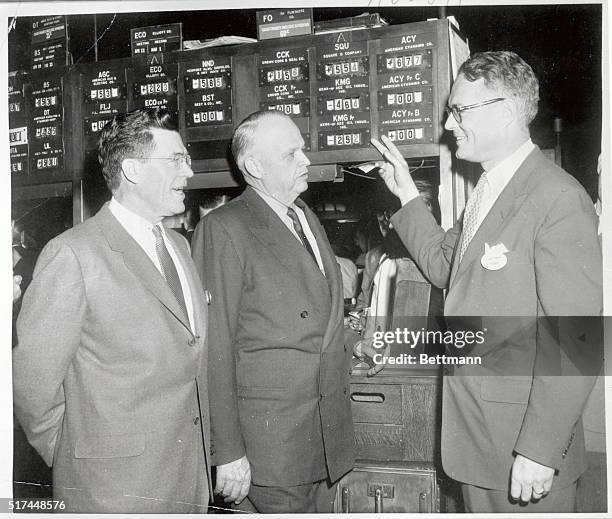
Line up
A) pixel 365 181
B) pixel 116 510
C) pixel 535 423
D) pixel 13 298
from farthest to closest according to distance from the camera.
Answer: pixel 365 181
pixel 13 298
pixel 116 510
pixel 535 423

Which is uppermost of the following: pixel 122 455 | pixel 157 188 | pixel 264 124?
pixel 264 124

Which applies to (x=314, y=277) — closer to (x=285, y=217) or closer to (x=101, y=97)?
(x=285, y=217)

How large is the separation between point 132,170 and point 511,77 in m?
1.08

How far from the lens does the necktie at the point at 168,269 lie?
1.51m

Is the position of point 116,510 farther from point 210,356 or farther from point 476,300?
point 476,300

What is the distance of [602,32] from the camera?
5.60ft

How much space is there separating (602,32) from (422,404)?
129 cm

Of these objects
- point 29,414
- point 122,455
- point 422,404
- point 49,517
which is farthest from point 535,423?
point 49,517

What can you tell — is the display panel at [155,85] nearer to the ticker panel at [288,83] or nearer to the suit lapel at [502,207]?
the ticker panel at [288,83]

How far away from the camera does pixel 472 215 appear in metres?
1.58

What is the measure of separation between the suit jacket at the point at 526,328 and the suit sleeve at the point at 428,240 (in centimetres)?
19

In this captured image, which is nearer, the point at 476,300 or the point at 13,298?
the point at 476,300

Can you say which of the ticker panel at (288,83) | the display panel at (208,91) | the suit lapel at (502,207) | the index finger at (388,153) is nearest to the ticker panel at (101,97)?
the display panel at (208,91)

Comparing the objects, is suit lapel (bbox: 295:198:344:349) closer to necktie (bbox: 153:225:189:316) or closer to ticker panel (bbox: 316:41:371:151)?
ticker panel (bbox: 316:41:371:151)
